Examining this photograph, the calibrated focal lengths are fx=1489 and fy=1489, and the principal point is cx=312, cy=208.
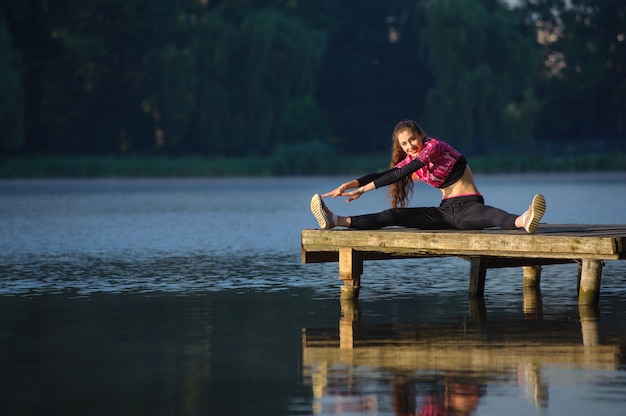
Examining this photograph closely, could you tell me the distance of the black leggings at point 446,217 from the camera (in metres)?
11.5

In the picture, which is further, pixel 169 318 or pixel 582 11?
pixel 582 11

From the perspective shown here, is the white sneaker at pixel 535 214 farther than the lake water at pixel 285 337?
Yes

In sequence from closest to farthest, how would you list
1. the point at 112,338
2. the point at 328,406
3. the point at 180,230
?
the point at 328,406
the point at 112,338
the point at 180,230

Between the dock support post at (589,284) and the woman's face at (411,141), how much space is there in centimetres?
158

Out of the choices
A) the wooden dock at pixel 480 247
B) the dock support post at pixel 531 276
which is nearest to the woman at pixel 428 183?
the wooden dock at pixel 480 247

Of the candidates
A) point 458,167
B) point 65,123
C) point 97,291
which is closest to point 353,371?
point 458,167

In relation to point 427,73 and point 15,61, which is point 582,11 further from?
point 15,61

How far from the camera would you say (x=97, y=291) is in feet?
43.4

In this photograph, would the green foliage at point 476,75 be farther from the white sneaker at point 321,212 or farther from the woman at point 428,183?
the white sneaker at point 321,212

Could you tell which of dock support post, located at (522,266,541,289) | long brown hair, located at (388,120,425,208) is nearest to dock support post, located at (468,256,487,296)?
dock support post, located at (522,266,541,289)

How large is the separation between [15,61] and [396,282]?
5077cm

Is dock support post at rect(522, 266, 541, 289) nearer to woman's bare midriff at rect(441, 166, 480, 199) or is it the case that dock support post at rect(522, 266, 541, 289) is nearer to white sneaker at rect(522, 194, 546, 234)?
woman's bare midriff at rect(441, 166, 480, 199)

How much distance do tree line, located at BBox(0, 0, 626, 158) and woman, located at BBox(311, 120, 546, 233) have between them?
4799cm

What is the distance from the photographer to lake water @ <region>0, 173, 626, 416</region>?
23.7 feet
